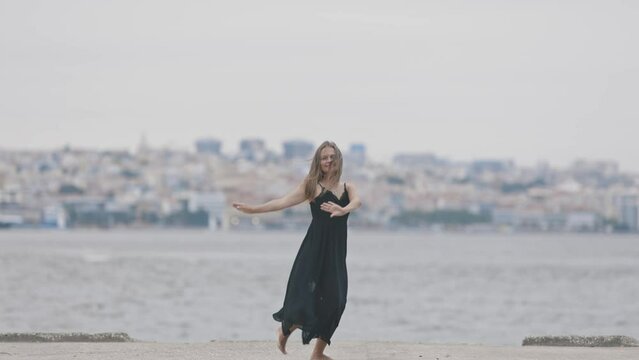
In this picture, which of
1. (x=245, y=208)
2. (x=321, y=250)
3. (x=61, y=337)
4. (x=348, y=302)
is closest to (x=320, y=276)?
(x=321, y=250)

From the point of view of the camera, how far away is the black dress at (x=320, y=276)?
863 centimetres

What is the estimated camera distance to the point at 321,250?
341 inches

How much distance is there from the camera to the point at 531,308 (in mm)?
38875

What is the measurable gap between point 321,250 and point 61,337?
258 centimetres

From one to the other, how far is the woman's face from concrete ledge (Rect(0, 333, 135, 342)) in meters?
2.63

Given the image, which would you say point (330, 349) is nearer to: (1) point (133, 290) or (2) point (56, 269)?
(1) point (133, 290)

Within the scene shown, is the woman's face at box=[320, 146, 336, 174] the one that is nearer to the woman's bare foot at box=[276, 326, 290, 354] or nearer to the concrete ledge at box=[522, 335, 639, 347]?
the woman's bare foot at box=[276, 326, 290, 354]

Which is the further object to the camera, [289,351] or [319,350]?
[289,351]

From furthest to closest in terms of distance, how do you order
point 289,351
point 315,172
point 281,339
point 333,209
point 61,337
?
point 61,337 < point 289,351 < point 281,339 < point 315,172 < point 333,209

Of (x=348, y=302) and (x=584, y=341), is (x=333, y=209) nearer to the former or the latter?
(x=584, y=341)

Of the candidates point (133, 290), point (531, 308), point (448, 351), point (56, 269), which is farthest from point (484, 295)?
point (448, 351)

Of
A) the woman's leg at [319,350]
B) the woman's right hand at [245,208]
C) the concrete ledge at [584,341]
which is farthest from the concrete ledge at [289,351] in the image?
the woman's right hand at [245,208]

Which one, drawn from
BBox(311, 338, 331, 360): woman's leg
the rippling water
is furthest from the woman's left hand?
the rippling water

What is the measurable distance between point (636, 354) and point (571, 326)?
74.0ft
